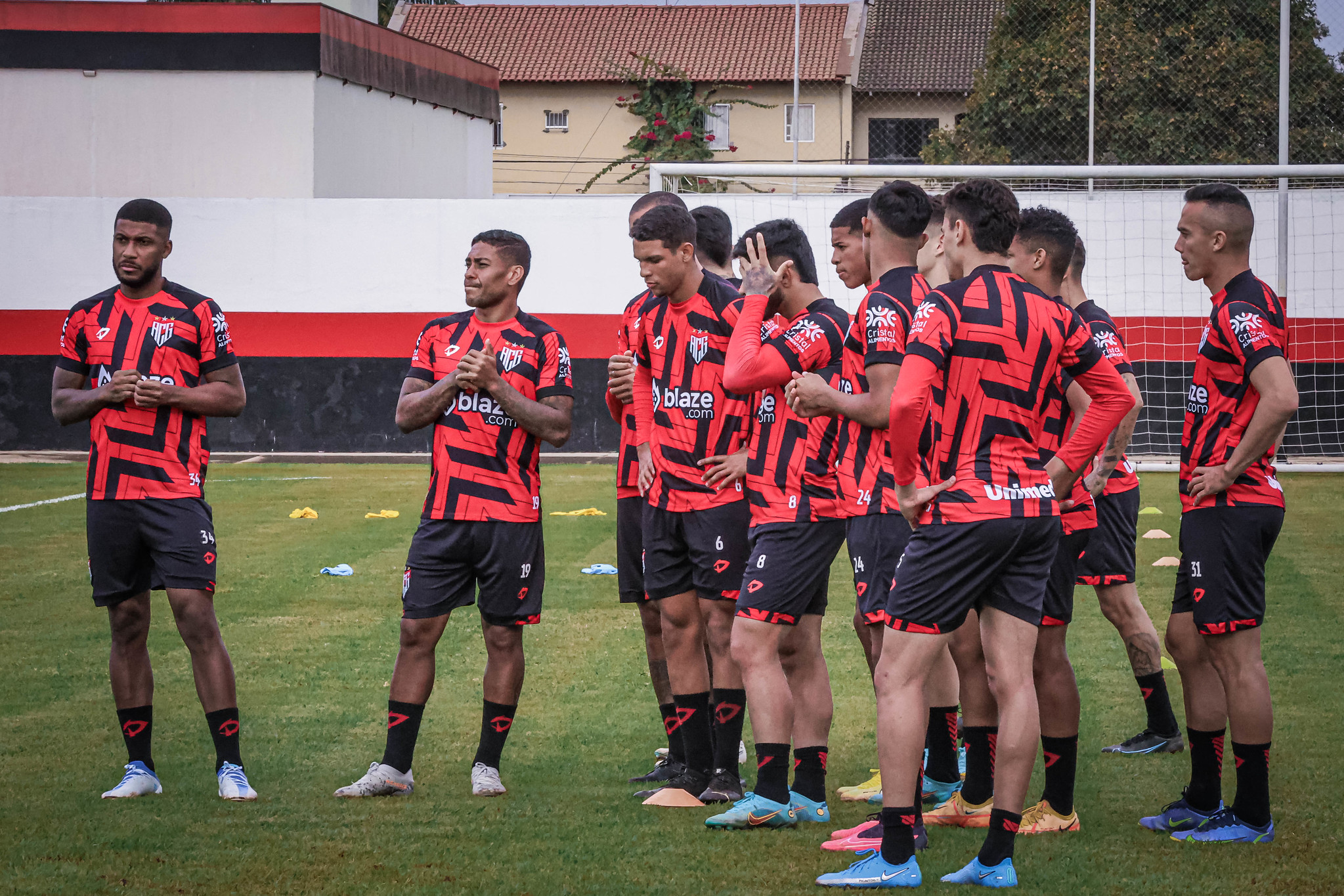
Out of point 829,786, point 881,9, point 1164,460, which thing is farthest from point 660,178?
point 881,9

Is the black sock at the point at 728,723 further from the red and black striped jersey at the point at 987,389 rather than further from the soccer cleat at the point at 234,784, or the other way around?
the soccer cleat at the point at 234,784

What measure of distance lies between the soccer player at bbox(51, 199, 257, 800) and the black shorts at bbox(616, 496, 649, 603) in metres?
1.63

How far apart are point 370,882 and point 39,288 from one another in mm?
18190

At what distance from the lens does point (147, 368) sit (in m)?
5.40

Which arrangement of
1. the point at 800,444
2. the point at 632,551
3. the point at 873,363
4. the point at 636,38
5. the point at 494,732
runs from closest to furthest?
the point at 873,363, the point at 800,444, the point at 494,732, the point at 632,551, the point at 636,38

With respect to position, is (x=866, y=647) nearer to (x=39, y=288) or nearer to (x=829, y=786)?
(x=829, y=786)

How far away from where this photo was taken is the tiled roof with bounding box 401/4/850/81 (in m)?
40.8

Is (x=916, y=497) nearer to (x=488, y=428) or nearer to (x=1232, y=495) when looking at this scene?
(x=1232, y=495)

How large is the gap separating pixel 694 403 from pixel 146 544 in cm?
220

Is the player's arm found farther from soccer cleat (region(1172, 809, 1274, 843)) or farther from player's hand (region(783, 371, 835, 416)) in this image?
player's hand (region(783, 371, 835, 416))

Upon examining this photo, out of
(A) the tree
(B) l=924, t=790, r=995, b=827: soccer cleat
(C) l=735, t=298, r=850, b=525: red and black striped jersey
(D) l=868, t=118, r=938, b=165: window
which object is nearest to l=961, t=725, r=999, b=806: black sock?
(B) l=924, t=790, r=995, b=827: soccer cleat

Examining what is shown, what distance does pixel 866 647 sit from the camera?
5266 millimetres

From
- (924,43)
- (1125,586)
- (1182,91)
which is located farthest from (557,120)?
(1125,586)

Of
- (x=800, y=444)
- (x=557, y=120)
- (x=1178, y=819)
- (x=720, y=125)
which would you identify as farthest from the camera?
(x=557, y=120)
